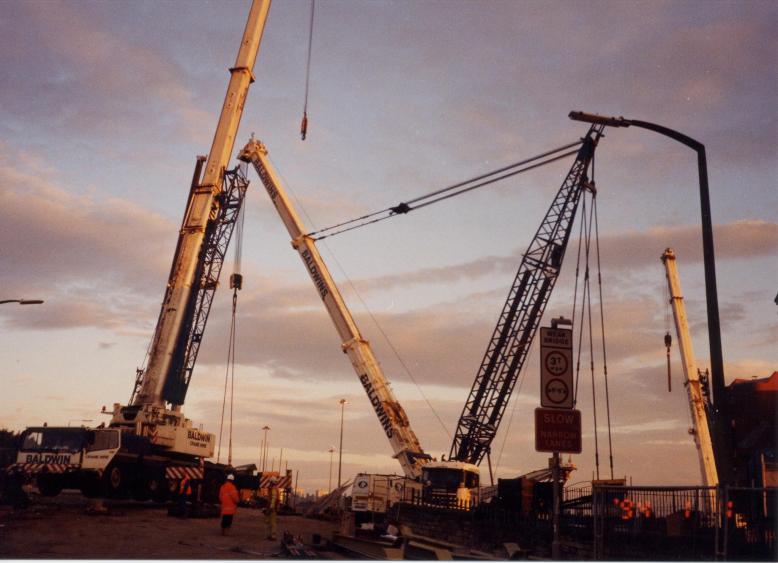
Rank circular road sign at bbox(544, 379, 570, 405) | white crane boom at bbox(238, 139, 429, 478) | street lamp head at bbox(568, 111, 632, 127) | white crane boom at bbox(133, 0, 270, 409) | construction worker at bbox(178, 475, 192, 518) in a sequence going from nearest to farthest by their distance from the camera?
circular road sign at bbox(544, 379, 570, 405), street lamp head at bbox(568, 111, 632, 127), construction worker at bbox(178, 475, 192, 518), white crane boom at bbox(133, 0, 270, 409), white crane boom at bbox(238, 139, 429, 478)

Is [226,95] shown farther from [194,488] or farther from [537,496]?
[537,496]

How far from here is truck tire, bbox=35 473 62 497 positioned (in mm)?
29297

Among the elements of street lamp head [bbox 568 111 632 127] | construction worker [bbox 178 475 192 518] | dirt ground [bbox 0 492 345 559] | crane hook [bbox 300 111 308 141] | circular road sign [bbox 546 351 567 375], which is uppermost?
crane hook [bbox 300 111 308 141]

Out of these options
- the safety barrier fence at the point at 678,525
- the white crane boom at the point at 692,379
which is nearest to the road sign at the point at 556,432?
the safety barrier fence at the point at 678,525

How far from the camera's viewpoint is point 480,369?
4841cm

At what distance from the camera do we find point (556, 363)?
11.7 meters

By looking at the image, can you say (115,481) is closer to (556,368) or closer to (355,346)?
(355,346)

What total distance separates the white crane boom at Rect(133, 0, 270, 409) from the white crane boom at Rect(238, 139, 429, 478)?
270 inches

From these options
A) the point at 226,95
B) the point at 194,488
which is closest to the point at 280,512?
the point at 194,488

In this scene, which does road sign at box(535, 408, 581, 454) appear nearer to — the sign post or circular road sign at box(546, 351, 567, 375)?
the sign post

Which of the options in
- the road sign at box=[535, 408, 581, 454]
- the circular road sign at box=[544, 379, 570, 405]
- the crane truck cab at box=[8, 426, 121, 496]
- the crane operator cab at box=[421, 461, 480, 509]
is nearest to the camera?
the road sign at box=[535, 408, 581, 454]

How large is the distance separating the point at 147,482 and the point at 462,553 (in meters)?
18.1

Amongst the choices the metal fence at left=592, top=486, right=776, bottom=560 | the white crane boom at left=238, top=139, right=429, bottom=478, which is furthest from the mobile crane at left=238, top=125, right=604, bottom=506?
the metal fence at left=592, top=486, right=776, bottom=560

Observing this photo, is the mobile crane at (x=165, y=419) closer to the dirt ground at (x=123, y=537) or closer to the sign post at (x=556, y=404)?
the dirt ground at (x=123, y=537)
